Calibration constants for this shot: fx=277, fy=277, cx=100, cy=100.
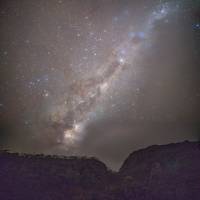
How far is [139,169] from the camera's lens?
2007 inches

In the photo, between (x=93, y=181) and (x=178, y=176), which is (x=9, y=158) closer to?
(x=93, y=181)

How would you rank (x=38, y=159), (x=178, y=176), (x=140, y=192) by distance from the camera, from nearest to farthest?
1. (x=140, y=192)
2. (x=178, y=176)
3. (x=38, y=159)

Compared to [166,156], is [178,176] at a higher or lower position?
lower

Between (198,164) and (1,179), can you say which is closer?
(1,179)

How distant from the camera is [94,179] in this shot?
4047 cm

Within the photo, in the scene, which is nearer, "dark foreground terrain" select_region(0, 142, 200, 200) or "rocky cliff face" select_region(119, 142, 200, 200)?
"dark foreground terrain" select_region(0, 142, 200, 200)

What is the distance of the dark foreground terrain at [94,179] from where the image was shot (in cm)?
2981

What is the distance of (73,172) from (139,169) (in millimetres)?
15718

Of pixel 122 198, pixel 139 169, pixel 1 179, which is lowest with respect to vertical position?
pixel 122 198

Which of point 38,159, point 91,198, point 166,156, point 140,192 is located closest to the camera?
point 91,198

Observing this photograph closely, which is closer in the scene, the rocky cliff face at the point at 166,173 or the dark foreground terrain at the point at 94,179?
the dark foreground terrain at the point at 94,179

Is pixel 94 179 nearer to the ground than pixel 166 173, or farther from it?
nearer to the ground

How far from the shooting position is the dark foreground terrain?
2981cm

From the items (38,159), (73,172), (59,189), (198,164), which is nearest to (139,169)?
(198,164)
